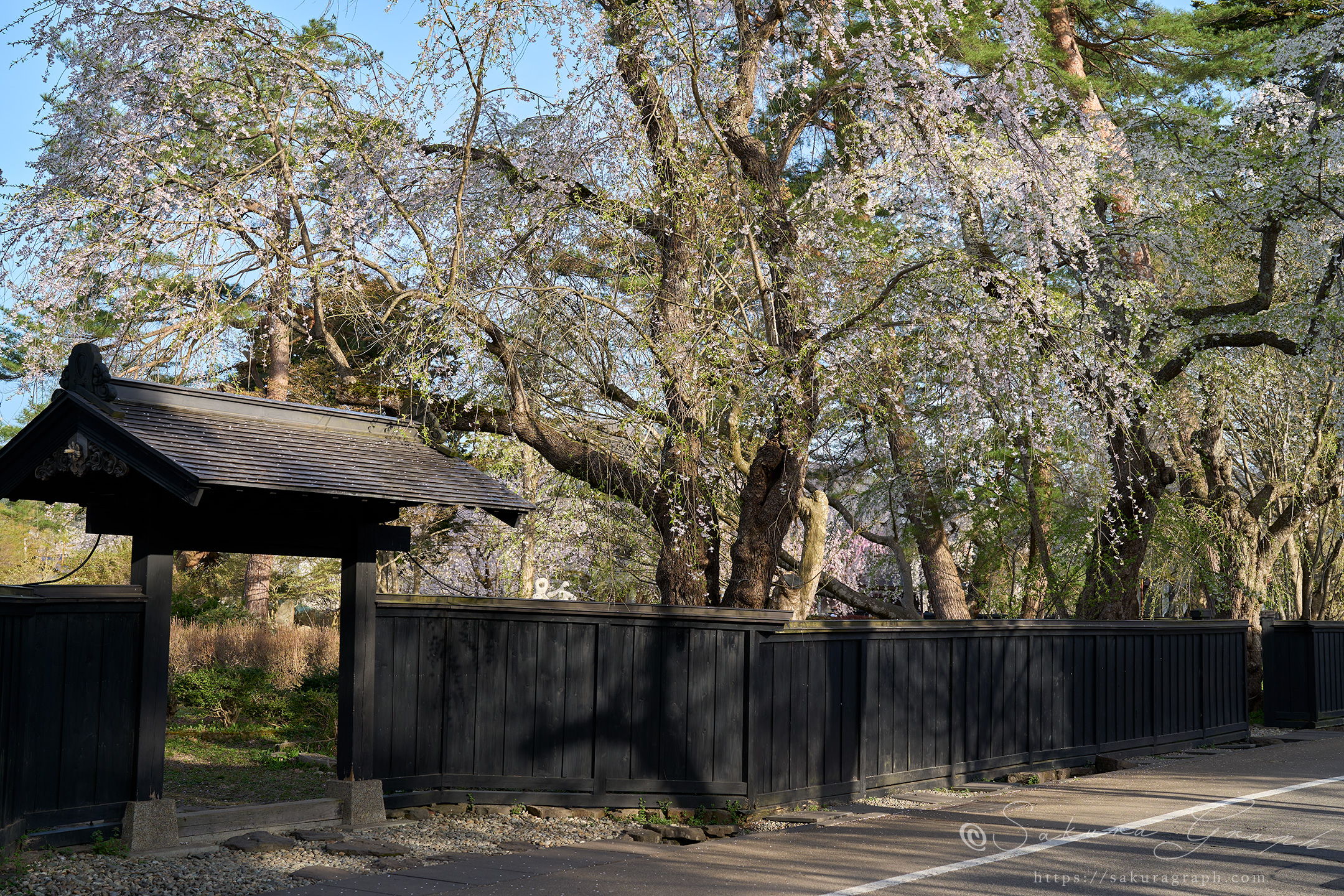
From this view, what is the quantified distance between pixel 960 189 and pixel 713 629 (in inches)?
217

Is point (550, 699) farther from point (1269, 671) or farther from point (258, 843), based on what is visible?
point (1269, 671)

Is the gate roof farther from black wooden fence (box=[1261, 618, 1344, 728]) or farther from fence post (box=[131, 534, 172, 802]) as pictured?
black wooden fence (box=[1261, 618, 1344, 728])

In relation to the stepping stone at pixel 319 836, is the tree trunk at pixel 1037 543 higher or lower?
higher

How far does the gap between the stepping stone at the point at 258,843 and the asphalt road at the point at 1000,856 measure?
3.98 feet

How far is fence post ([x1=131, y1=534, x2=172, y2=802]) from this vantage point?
7688mm

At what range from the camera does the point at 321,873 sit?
7.09m

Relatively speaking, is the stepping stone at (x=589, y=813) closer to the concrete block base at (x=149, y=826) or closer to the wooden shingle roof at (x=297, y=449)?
the wooden shingle roof at (x=297, y=449)

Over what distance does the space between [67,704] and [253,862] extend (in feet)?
5.43

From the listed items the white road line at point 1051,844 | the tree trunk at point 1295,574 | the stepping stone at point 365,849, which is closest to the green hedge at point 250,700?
the stepping stone at point 365,849

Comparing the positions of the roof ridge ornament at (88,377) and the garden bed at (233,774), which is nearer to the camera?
the roof ridge ornament at (88,377)

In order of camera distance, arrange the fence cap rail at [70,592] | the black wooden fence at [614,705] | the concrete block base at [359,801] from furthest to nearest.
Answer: the black wooden fence at [614,705] < the concrete block base at [359,801] < the fence cap rail at [70,592]

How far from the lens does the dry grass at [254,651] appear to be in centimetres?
1852

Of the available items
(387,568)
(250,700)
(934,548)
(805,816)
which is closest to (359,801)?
(805,816)

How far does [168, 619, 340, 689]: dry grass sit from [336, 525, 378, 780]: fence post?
993 centimetres
